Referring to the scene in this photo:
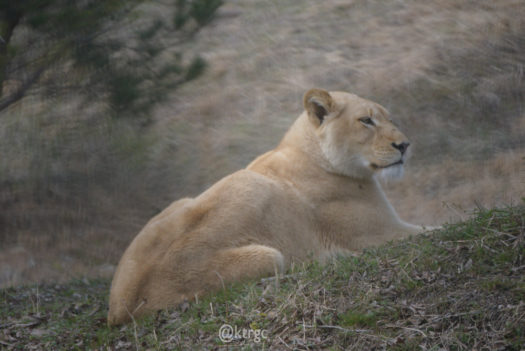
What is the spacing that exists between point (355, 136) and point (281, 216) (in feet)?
4.44

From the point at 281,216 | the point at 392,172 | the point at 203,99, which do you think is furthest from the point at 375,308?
the point at 203,99

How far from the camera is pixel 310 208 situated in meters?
6.91

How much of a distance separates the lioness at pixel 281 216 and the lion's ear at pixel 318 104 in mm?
12

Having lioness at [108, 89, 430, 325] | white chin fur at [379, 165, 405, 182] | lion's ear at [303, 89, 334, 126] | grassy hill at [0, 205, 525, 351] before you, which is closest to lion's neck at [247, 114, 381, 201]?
lioness at [108, 89, 430, 325]

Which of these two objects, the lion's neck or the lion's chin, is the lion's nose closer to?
the lion's chin

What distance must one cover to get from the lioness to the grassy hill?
255 millimetres

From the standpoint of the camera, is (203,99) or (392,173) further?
(203,99)

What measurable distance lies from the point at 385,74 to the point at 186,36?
17.3ft

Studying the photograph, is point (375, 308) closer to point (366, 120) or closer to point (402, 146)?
point (402, 146)

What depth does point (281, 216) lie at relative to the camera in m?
6.50

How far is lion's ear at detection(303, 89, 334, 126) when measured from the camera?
714cm

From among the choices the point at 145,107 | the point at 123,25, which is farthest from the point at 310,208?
the point at 123,25

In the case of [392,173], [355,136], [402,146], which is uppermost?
[355,136]

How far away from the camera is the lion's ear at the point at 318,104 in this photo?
23.4ft
